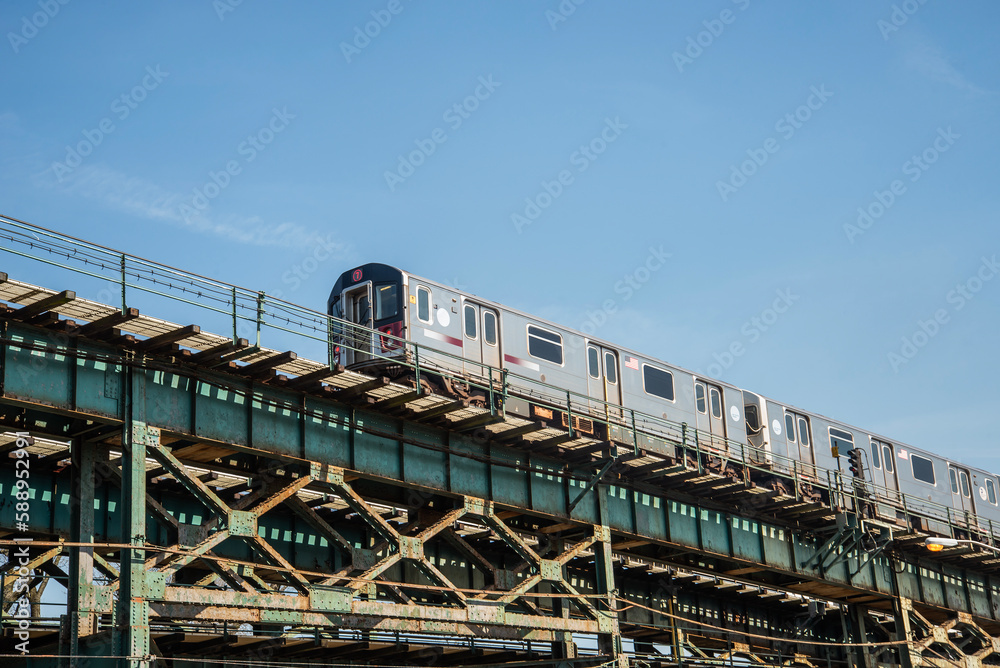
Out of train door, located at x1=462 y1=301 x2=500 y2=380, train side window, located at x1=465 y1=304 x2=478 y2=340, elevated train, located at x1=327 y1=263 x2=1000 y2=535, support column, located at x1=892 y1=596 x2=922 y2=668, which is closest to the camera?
elevated train, located at x1=327 y1=263 x2=1000 y2=535

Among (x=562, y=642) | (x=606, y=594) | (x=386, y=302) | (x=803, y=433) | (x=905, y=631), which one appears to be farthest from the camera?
(x=803, y=433)

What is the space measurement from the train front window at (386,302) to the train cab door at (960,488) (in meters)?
29.3

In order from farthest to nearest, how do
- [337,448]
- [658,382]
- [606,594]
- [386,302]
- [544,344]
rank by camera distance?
[658,382], [544,344], [386,302], [606,594], [337,448]

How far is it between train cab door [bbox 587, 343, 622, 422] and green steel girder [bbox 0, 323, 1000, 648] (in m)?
5.08

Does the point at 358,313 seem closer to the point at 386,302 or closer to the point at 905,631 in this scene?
the point at 386,302

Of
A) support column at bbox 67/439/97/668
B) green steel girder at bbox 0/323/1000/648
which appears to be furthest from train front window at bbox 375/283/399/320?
support column at bbox 67/439/97/668

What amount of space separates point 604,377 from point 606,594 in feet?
31.6

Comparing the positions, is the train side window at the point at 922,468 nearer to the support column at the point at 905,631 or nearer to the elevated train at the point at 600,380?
the elevated train at the point at 600,380

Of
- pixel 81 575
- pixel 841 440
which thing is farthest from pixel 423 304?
pixel 841 440

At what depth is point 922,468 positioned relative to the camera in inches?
1844

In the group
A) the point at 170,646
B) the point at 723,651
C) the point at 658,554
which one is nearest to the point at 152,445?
the point at 170,646

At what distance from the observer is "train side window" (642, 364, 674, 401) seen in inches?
1435

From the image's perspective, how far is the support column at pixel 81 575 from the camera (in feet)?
61.0

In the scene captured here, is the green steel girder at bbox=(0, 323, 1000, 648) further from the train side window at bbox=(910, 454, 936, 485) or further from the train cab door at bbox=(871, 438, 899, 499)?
the train side window at bbox=(910, 454, 936, 485)
